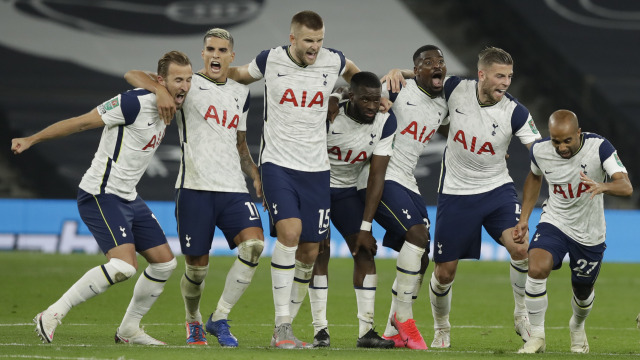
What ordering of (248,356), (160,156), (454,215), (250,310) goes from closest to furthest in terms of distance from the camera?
(248,356) < (454,215) < (250,310) < (160,156)

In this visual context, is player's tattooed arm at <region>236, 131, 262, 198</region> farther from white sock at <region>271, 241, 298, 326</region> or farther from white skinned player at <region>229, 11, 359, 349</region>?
white sock at <region>271, 241, 298, 326</region>

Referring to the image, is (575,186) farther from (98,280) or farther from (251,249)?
(98,280)

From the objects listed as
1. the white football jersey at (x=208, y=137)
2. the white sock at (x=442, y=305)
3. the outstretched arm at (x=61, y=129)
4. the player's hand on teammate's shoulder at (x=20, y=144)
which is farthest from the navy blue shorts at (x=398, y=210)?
the player's hand on teammate's shoulder at (x=20, y=144)

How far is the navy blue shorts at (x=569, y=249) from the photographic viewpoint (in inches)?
316

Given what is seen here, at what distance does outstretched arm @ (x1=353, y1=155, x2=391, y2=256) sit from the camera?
825cm

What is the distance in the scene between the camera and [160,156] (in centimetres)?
2292

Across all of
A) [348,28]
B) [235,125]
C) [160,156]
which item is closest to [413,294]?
[235,125]

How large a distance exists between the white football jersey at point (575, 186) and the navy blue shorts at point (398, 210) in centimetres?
112

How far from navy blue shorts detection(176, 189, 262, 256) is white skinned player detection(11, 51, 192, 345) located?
0.24 meters

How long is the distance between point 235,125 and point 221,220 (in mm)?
845

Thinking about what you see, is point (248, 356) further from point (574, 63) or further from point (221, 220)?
point (574, 63)

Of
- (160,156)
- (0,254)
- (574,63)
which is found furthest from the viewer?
(574,63)

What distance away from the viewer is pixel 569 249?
820cm

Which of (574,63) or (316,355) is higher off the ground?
(574,63)
